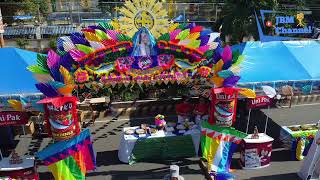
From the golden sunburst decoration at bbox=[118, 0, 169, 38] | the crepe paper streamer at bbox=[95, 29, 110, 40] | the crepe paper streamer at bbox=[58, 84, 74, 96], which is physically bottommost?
the crepe paper streamer at bbox=[58, 84, 74, 96]

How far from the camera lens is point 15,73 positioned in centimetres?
1088

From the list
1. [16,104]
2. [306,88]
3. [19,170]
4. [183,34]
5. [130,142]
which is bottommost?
[19,170]

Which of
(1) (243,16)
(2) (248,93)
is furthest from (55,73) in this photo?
(1) (243,16)

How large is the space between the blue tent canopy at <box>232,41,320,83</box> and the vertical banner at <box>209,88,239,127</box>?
2.00m

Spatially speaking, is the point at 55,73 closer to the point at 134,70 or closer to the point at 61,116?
the point at 61,116

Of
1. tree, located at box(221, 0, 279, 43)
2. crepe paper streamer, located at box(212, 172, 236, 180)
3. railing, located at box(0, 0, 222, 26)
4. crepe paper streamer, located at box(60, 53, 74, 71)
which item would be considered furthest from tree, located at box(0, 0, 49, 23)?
crepe paper streamer, located at box(212, 172, 236, 180)

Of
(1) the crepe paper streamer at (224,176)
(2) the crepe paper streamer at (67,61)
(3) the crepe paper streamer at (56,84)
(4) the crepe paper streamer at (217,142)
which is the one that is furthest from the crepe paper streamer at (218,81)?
(3) the crepe paper streamer at (56,84)

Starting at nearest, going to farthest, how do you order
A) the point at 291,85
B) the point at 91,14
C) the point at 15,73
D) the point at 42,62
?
the point at 42,62 → the point at 15,73 → the point at 291,85 → the point at 91,14

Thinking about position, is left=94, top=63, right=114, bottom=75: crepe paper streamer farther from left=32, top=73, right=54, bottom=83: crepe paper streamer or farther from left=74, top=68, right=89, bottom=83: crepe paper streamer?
left=32, top=73, right=54, bottom=83: crepe paper streamer

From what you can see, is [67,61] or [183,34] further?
[183,34]

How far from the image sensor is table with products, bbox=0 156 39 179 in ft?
28.4

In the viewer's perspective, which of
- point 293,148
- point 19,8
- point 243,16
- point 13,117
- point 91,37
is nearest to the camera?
point 13,117

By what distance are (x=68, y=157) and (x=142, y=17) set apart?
4137 mm

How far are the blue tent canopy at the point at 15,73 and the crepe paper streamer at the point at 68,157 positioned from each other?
8.28ft
